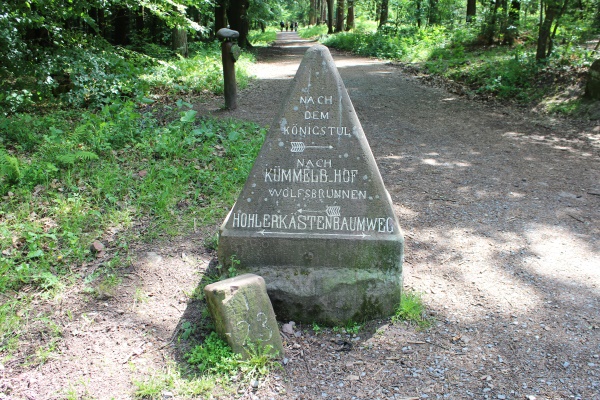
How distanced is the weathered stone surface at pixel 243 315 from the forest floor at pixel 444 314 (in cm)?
22

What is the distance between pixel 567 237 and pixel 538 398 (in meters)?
2.38

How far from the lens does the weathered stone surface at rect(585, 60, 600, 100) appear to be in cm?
852

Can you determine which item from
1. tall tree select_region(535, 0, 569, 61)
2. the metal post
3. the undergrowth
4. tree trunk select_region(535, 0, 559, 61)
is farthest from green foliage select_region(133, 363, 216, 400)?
tree trunk select_region(535, 0, 559, 61)

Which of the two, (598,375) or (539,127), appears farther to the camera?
(539,127)

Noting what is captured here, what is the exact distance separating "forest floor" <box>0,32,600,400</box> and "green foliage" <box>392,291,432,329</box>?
0.18 feet

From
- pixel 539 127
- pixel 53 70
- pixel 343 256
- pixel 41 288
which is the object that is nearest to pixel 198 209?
pixel 41 288

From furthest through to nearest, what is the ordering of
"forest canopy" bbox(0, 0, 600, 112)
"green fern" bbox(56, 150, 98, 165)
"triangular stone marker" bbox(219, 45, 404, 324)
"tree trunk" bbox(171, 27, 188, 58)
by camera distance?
1. "tree trunk" bbox(171, 27, 188, 58)
2. "forest canopy" bbox(0, 0, 600, 112)
3. "green fern" bbox(56, 150, 98, 165)
4. "triangular stone marker" bbox(219, 45, 404, 324)

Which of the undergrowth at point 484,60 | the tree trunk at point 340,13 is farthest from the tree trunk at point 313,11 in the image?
the undergrowth at point 484,60

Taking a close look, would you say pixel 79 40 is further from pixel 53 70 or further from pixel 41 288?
pixel 41 288

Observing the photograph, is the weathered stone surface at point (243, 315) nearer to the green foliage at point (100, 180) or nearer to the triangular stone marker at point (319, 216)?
the triangular stone marker at point (319, 216)

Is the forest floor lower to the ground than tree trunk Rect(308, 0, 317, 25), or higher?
lower

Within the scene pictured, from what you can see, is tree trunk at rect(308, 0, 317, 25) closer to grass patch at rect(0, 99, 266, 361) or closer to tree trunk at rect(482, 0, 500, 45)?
tree trunk at rect(482, 0, 500, 45)

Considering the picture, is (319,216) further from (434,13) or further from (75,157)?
(434,13)

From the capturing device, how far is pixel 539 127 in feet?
27.2
